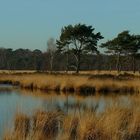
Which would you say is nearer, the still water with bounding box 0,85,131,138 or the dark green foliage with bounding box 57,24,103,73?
the still water with bounding box 0,85,131,138

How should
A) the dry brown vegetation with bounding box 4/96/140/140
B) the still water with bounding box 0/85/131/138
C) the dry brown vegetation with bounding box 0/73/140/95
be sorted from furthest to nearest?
the dry brown vegetation with bounding box 0/73/140/95, the still water with bounding box 0/85/131/138, the dry brown vegetation with bounding box 4/96/140/140

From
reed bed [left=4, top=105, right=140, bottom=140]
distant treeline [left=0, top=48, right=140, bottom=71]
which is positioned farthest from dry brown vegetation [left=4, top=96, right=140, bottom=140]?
distant treeline [left=0, top=48, right=140, bottom=71]

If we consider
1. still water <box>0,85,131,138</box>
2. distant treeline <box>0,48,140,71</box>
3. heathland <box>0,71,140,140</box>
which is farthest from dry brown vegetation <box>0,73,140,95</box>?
distant treeline <box>0,48,140,71</box>

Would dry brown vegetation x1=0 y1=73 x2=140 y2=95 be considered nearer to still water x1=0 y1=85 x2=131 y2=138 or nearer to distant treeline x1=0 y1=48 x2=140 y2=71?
still water x1=0 y1=85 x2=131 y2=138

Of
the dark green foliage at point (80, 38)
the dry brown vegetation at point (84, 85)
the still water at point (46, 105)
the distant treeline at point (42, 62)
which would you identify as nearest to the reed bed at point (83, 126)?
the still water at point (46, 105)

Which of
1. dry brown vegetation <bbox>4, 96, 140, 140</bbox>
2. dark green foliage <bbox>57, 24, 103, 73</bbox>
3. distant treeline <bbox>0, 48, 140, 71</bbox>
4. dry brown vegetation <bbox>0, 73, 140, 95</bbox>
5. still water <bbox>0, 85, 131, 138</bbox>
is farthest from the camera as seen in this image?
distant treeline <bbox>0, 48, 140, 71</bbox>

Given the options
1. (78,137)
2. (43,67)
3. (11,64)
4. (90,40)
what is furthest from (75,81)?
(11,64)

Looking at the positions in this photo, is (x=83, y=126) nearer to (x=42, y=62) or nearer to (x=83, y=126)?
(x=83, y=126)

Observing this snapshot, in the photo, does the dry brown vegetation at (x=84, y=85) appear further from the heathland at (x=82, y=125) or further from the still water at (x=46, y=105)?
the heathland at (x=82, y=125)

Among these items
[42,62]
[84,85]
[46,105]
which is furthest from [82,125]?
[42,62]

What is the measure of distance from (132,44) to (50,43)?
21.2 meters

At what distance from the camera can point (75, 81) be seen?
2827 cm

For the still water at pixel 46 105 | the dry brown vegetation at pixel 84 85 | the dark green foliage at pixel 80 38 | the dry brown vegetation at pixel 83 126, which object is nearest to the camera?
the dry brown vegetation at pixel 83 126

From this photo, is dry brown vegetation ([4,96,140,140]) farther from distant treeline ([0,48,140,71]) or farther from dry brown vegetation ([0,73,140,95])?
distant treeline ([0,48,140,71])
